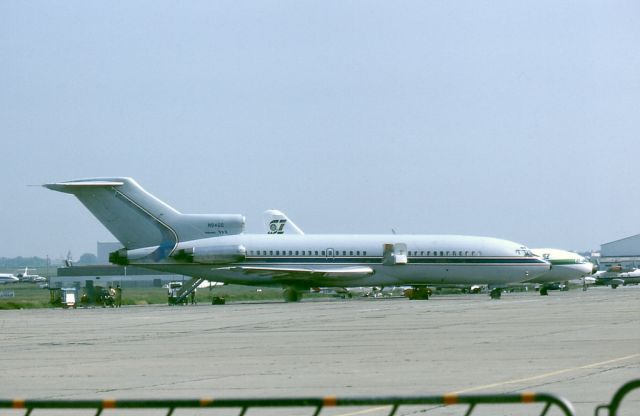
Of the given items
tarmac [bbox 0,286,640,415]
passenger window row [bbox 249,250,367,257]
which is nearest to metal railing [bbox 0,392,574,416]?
tarmac [bbox 0,286,640,415]

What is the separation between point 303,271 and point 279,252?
1.71m

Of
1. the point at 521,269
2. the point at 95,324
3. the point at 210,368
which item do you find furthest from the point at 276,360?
the point at 521,269

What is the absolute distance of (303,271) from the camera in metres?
65.7

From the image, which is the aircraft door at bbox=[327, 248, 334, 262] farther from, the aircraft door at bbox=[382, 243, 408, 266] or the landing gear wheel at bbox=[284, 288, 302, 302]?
the aircraft door at bbox=[382, 243, 408, 266]

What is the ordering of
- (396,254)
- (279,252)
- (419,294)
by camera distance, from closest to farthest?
(279,252) → (396,254) → (419,294)

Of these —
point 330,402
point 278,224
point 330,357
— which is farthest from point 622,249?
point 330,402

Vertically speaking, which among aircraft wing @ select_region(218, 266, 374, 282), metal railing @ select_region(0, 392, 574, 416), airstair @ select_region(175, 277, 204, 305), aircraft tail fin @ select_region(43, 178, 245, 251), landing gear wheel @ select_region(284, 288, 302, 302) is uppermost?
aircraft tail fin @ select_region(43, 178, 245, 251)

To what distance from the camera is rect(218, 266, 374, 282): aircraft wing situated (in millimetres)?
65250

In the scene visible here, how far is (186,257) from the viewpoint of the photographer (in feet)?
213

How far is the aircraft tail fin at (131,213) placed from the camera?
64.2 metres

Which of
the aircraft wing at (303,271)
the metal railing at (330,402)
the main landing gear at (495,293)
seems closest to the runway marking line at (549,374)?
the metal railing at (330,402)

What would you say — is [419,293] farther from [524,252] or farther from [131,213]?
[131,213]

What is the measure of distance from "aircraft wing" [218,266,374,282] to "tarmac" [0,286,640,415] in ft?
82.8

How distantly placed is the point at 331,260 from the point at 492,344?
41596 mm
